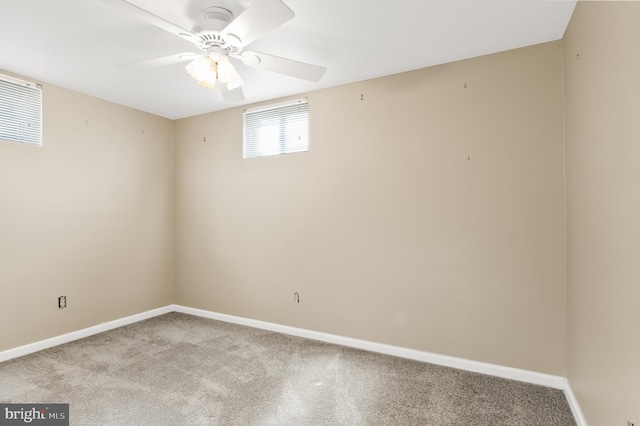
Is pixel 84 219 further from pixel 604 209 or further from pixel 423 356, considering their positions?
A: pixel 604 209

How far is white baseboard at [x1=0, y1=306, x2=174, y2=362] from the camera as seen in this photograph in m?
2.89

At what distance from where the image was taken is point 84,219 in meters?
3.45

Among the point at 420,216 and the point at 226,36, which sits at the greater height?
the point at 226,36

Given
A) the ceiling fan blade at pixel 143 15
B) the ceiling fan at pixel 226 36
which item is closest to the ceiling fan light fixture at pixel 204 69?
the ceiling fan at pixel 226 36

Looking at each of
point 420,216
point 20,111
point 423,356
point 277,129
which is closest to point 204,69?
point 277,129

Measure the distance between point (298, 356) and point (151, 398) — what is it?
118 cm

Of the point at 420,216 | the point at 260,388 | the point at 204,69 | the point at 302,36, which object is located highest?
the point at 302,36

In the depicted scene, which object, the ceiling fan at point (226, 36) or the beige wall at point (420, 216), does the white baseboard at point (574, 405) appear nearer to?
the beige wall at point (420, 216)

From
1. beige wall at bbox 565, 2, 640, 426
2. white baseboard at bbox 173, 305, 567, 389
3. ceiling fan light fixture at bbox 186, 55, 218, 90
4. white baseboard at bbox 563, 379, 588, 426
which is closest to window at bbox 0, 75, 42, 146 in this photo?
ceiling fan light fixture at bbox 186, 55, 218, 90

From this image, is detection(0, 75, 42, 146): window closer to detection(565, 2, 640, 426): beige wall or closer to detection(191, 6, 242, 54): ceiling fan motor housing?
detection(191, 6, 242, 54): ceiling fan motor housing

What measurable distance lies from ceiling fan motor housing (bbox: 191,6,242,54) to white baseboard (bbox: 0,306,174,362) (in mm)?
3099

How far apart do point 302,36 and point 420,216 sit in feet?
Result: 5.58

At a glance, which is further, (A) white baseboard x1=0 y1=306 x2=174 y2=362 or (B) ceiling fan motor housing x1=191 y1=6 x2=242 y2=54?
(A) white baseboard x1=0 y1=306 x2=174 y2=362

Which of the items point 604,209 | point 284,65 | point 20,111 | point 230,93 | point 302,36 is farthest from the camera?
point 20,111
